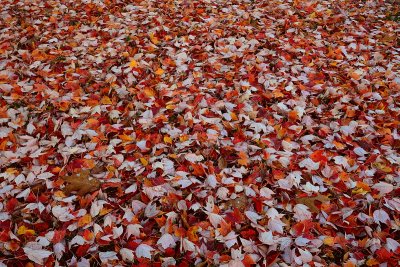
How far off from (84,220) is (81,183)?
42 centimetres

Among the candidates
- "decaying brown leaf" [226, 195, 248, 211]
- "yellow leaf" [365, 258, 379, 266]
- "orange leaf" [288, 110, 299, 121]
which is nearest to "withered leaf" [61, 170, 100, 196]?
"decaying brown leaf" [226, 195, 248, 211]

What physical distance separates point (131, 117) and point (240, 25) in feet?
9.03

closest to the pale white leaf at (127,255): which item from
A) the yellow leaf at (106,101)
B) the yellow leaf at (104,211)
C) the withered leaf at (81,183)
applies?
the yellow leaf at (104,211)

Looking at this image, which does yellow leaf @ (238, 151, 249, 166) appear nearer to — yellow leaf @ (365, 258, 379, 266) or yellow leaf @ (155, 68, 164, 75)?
yellow leaf @ (365, 258, 379, 266)

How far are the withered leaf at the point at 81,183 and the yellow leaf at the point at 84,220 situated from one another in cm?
26

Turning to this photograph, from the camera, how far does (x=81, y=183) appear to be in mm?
3102

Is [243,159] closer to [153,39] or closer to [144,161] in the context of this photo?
[144,161]

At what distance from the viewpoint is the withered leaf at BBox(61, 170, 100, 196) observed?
3.04 meters

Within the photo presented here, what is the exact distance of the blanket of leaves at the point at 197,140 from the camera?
106 inches

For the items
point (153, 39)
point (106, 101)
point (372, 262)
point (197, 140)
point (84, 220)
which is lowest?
point (372, 262)

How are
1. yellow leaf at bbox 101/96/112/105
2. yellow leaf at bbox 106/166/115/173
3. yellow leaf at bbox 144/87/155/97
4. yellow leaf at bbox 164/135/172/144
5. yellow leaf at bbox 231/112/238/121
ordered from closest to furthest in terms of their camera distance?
yellow leaf at bbox 106/166/115/173 → yellow leaf at bbox 164/135/172/144 → yellow leaf at bbox 231/112/238/121 → yellow leaf at bbox 101/96/112/105 → yellow leaf at bbox 144/87/155/97

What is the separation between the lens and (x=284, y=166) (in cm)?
328

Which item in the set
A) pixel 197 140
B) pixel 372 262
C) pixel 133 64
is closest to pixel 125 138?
pixel 197 140

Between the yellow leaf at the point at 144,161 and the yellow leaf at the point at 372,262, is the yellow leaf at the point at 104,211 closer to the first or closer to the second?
the yellow leaf at the point at 144,161
